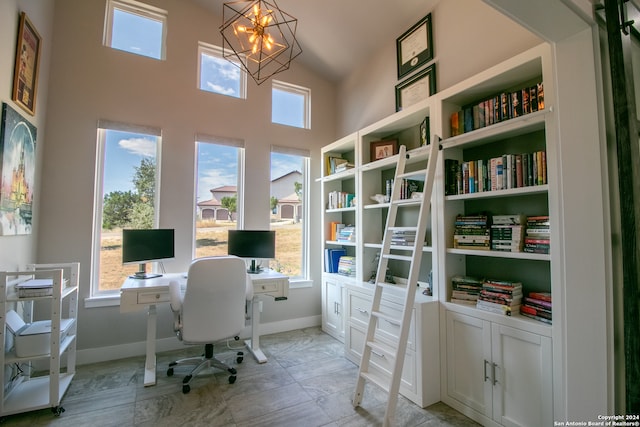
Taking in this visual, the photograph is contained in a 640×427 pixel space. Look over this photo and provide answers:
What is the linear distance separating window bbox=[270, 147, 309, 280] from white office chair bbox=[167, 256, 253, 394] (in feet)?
4.46

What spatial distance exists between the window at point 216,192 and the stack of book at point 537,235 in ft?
9.49

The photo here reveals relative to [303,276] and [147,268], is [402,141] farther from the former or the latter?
[147,268]

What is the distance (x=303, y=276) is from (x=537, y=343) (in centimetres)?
273

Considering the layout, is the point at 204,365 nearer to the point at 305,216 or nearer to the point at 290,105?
the point at 305,216

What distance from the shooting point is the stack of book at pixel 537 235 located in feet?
5.84

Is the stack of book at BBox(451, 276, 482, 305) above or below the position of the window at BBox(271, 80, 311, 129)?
below

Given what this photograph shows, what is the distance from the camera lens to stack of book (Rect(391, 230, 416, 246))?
8.65 ft

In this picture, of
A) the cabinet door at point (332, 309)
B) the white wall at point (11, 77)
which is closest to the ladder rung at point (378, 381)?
the cabinet door at point (332, 309)

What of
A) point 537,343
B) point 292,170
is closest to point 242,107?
point 292,170

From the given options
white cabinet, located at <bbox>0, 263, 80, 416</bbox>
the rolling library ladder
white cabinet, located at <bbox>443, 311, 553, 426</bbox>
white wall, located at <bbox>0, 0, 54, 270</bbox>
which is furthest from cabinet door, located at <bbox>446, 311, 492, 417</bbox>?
white wall, located at <bbox>0, 0, 54, 270</bbox>

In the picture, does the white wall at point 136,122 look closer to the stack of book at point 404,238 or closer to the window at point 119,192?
the window at point 119,192

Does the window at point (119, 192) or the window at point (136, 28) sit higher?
the window at point (136, 28)

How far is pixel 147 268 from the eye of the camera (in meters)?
3.18

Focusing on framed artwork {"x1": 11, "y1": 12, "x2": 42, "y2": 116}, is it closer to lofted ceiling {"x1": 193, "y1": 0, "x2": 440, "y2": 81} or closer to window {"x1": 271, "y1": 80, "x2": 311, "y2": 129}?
lofted ceiling {"x1": 193, "y1": 0, "x2": 440, "y2": 81}
